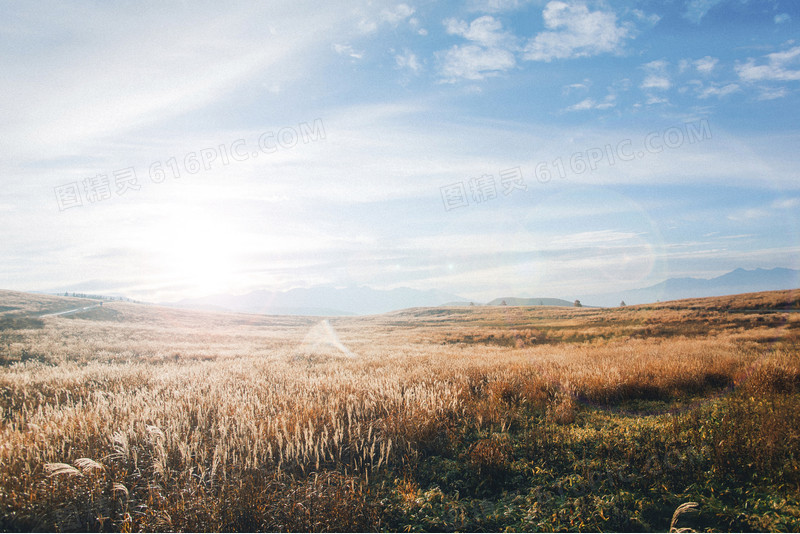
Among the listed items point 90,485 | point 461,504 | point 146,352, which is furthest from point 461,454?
point 146,352

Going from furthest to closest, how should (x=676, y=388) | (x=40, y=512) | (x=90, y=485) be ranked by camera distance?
(x=676, y=388) < (x=90, y=485) < (x=40, y=512)

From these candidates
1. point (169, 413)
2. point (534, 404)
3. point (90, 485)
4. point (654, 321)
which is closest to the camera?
point (90, 485)

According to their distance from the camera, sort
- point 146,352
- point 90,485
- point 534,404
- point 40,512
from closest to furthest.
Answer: point 40,512
point 90,485
point 534,404
point 146,352

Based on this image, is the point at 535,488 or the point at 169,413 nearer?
the point at 535,488

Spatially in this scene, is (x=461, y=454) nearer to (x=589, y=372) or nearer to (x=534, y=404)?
(x=534, y=404)

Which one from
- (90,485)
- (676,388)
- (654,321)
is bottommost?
(654,321)

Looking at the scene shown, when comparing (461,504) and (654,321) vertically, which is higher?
(461,504)

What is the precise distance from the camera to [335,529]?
3.44m

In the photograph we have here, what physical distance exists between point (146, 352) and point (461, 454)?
75.2ft

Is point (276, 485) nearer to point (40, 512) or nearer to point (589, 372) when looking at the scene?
point (40, 512)

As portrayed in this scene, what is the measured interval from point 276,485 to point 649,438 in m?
5.12

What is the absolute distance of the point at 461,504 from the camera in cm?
390

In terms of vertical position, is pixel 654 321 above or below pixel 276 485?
below

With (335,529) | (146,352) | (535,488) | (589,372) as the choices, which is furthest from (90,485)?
(146,352)
